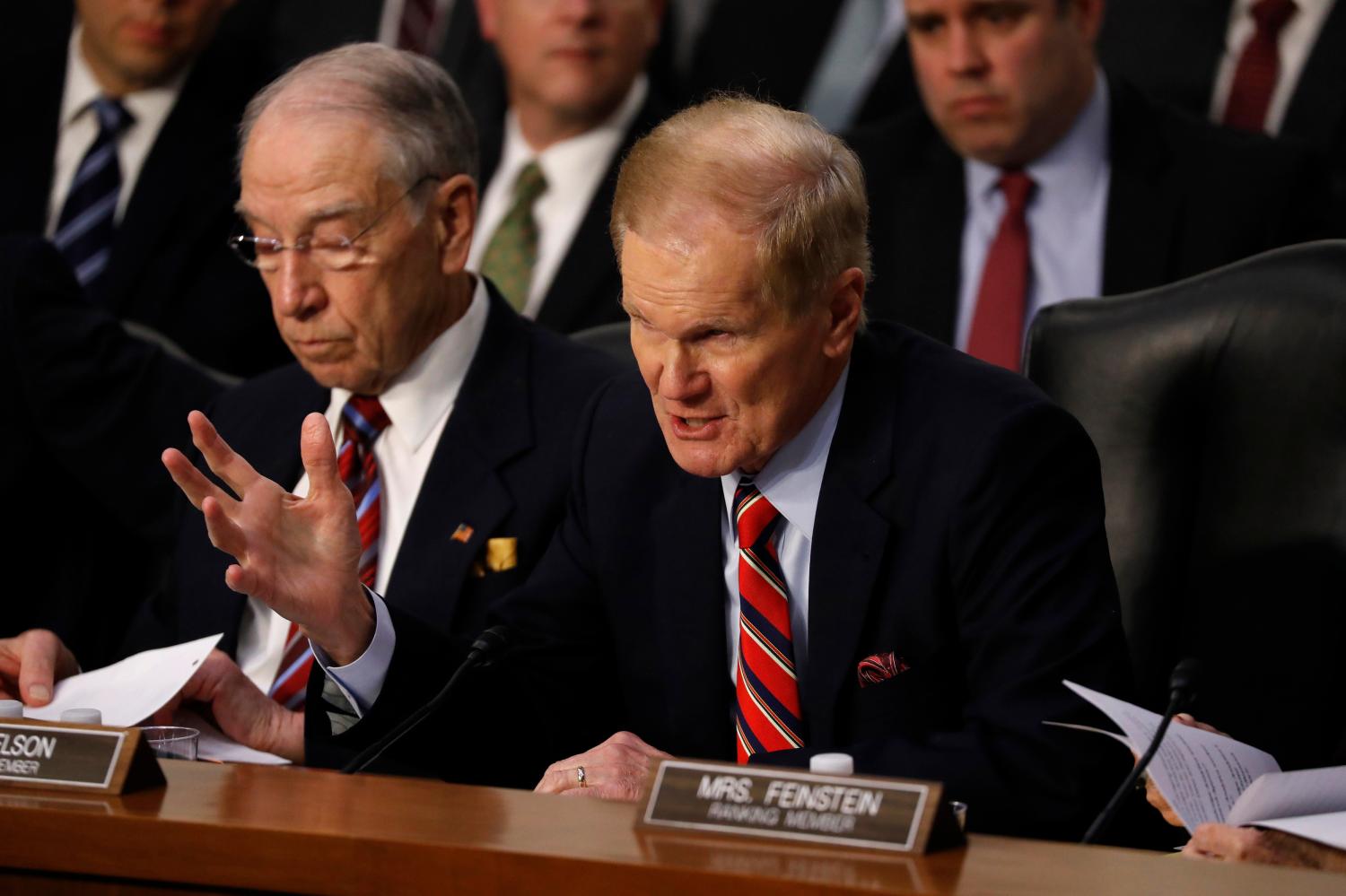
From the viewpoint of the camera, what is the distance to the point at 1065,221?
351 centimetres

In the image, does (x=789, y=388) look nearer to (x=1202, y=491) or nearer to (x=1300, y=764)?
(x=1202, y=491)

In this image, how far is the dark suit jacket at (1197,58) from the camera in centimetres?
354

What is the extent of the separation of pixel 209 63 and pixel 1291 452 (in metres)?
2.67

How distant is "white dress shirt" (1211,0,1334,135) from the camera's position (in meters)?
3.57

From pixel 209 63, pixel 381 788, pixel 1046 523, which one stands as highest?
pixel 1046 523

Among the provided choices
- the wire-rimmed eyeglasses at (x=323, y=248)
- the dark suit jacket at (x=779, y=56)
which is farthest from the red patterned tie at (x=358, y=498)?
the dark suit jacket at (x=779, y=56)

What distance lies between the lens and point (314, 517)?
6.64 feet

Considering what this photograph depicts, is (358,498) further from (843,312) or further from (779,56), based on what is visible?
(779,56)

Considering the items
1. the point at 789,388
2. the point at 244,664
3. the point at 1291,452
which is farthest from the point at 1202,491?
the point at 244,664

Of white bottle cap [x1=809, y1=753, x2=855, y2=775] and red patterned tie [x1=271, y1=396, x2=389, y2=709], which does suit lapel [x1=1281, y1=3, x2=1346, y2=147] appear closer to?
red patterned tie [x1=271, y1=396, x2=389, y2=709]

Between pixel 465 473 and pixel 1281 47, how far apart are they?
202 cm

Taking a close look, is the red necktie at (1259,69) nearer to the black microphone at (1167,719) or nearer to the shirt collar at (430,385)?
the shirt collar at (430,385)

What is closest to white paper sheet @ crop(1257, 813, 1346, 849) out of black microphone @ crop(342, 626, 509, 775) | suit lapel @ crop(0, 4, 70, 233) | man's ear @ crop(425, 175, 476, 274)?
black microphone @ crop(342, 626, 509, 775)

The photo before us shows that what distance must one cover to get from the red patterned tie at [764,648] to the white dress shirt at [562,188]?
176 centimetres
